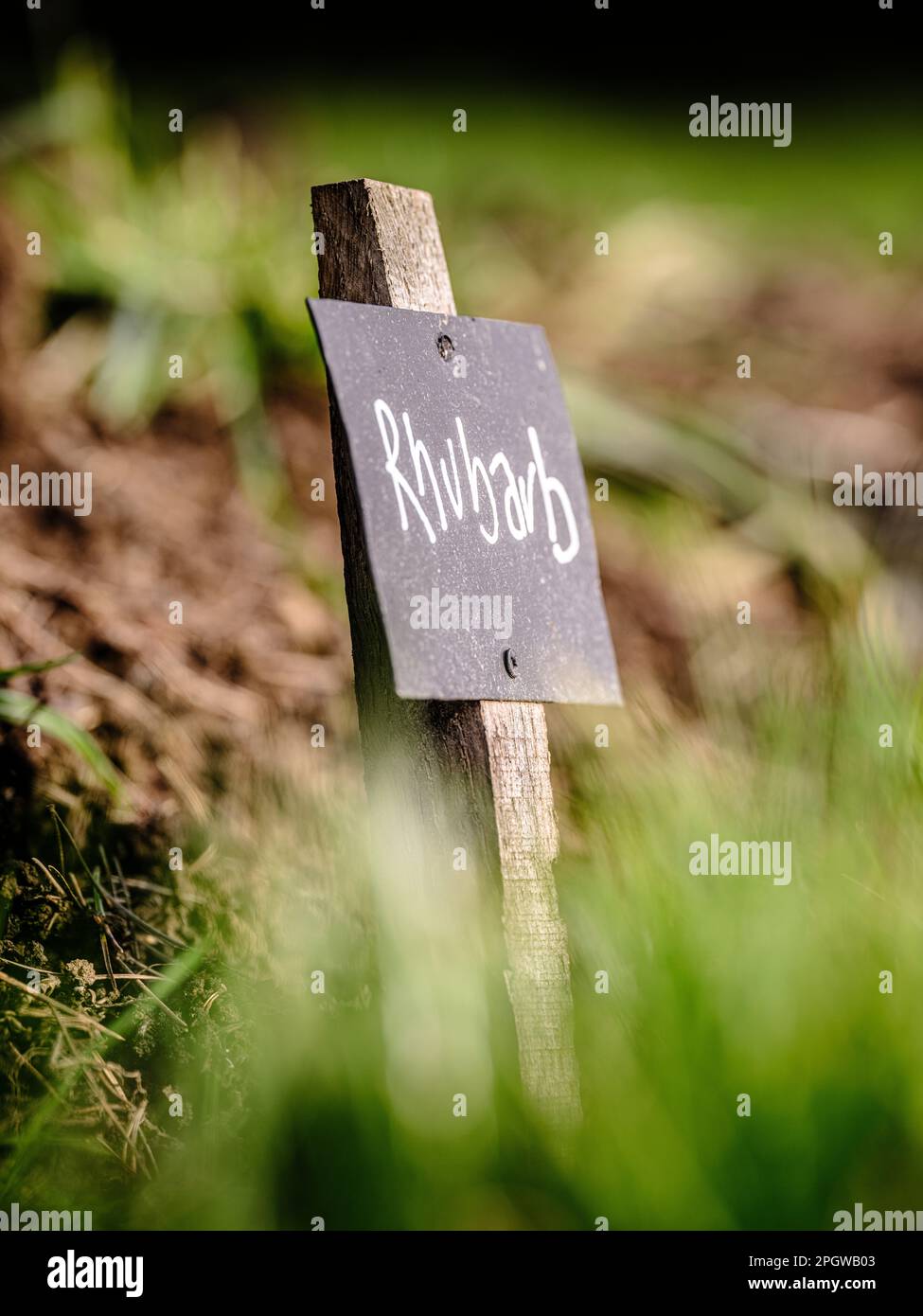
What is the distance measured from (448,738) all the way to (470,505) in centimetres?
22

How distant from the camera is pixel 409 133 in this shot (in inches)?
146

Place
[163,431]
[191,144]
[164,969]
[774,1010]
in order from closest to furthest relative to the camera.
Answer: [774,1010] → [164,969] → [163,431] → [191,144]

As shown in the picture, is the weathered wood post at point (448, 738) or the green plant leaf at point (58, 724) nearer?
the weathered wood post at point (448, 738)

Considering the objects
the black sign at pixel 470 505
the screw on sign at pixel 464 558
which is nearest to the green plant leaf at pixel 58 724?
the screw on sign at pixel 464 558

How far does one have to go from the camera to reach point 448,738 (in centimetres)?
131

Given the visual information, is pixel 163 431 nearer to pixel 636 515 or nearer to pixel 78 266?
pixel 78 266

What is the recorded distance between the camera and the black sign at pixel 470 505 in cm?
122

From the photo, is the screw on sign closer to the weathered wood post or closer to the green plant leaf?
the weathered wood post

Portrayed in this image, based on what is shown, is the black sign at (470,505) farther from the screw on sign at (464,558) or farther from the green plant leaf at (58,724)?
the green plant leaf at (58,724)

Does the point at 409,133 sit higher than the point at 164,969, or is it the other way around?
the point at 409,133

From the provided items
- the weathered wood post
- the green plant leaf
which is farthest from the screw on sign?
the green plant leaf

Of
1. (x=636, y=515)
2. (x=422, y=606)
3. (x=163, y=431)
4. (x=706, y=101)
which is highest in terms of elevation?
(x=706, y=101)

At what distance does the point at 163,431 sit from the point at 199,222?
54 centimetres

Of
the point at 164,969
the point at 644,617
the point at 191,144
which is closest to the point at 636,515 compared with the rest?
the point at 644,617
